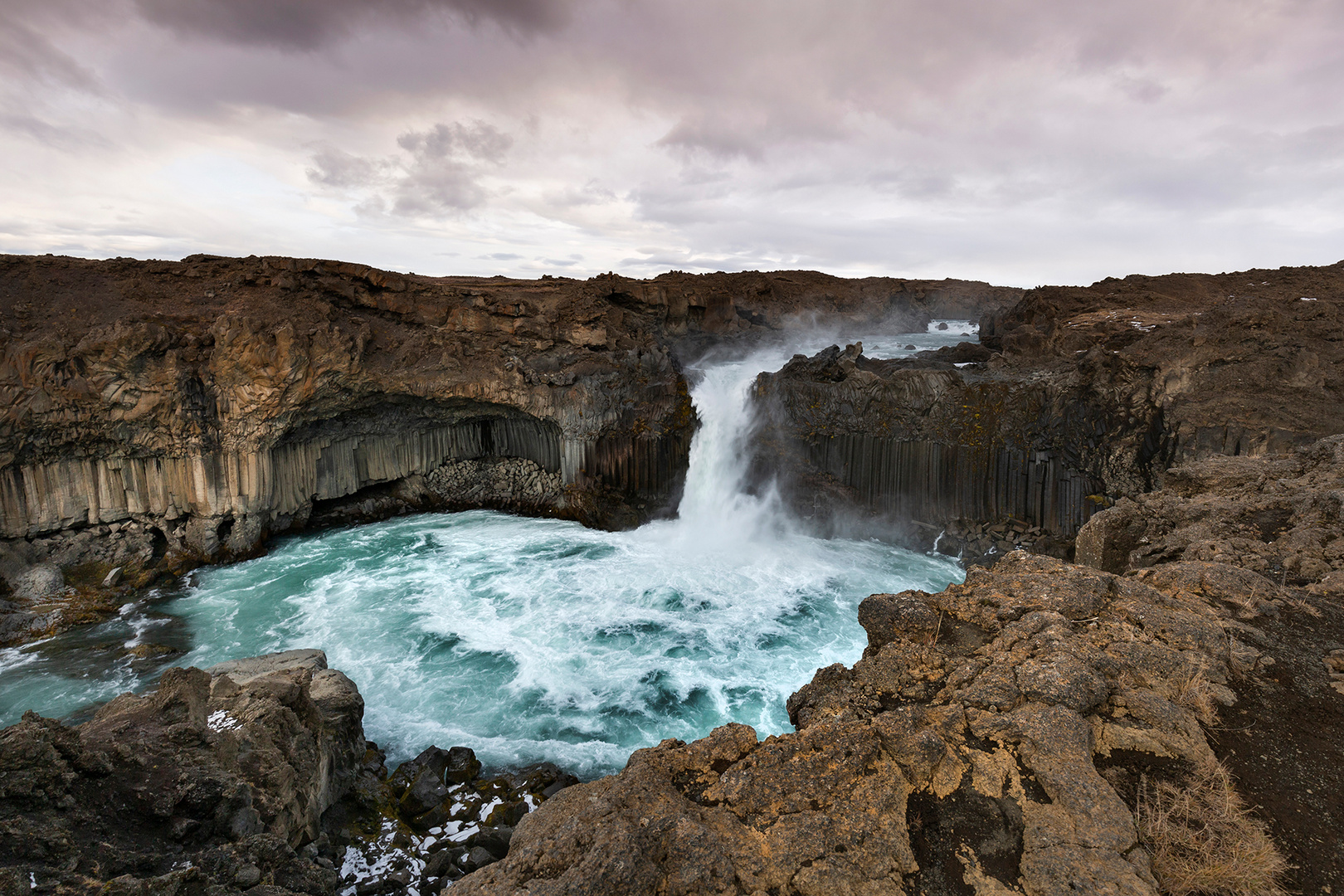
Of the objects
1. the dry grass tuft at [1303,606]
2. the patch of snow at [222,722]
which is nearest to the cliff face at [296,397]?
the patch of snow at [222,722]

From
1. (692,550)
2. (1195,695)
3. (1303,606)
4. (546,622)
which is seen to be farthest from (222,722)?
(692,550)

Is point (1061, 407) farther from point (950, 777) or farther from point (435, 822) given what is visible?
point (435, 822)

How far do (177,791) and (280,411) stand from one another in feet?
46.1

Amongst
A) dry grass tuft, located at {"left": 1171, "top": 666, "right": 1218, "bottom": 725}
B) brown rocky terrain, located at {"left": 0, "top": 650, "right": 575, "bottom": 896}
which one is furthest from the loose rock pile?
dry grass tuft, located at {"left": 1171, "top": 666, "right": 1218, "bottom": 725}

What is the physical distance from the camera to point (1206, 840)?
3023mm

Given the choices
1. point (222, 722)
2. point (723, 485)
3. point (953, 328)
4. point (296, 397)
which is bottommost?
point (222, 722)

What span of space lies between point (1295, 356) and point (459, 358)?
21553 millimetres

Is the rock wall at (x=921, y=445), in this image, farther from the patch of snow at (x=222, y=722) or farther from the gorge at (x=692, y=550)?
the patch of snow at (x=222, y=722)

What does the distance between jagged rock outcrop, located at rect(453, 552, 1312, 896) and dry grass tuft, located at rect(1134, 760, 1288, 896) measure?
0.05 meters

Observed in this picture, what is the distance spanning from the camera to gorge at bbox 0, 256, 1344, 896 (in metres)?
3.55

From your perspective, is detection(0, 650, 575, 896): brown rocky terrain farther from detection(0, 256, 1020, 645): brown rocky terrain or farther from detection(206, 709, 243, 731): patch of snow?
detection(0, 256, 1020, 645): brown rocky terrain

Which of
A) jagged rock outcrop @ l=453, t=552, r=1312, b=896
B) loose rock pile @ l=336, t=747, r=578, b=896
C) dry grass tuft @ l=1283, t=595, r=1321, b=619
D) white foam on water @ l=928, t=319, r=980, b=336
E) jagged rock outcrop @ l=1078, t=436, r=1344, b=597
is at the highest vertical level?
white foam on water @ l=928, t=319, r=980, b=336

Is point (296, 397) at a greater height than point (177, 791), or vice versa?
point (296, 397)

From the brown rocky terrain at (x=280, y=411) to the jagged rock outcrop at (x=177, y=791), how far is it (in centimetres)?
1099
